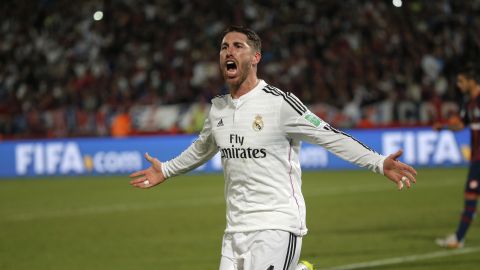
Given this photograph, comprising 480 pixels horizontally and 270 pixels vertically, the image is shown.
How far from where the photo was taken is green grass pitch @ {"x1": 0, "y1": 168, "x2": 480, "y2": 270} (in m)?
9.77

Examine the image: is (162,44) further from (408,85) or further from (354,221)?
(354,221)

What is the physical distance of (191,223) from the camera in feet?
43.0

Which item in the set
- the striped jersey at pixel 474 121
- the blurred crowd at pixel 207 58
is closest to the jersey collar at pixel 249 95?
the striped jersey at pixel 474 121

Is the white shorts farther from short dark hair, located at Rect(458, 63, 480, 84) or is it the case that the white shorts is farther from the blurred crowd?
the blurred crowd

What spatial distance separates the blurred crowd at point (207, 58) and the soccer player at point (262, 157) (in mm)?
17272

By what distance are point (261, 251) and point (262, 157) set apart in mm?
557

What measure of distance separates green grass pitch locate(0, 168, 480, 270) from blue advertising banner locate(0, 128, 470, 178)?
777 millimetres

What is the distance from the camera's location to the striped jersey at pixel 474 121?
10.3m

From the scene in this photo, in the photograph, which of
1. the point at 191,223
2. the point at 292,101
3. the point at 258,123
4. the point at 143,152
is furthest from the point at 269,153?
the point at 143,152

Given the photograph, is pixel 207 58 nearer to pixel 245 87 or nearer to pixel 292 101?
pixel 245 87

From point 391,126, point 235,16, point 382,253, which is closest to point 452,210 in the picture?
point 382,253

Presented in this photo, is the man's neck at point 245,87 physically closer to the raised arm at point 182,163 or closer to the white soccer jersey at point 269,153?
the white soccer jersey at point 269,153

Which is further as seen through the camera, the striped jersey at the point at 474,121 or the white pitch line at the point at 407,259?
the striped jersey at the point at 474,121

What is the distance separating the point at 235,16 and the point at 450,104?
9.09m
